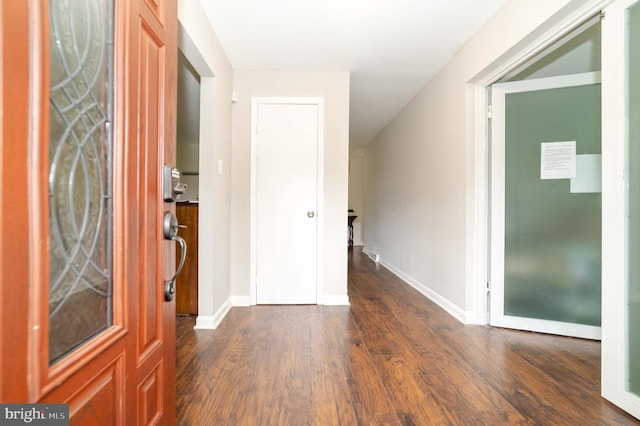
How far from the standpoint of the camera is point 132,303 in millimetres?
866

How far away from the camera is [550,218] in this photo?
243cm

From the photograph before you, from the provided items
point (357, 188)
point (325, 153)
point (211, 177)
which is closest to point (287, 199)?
point (325, 153)

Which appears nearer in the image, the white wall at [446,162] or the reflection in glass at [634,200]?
the reflection in glass at [634,200]

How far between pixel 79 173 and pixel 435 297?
3209 millimetres

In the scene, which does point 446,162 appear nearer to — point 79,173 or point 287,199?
point 287,199

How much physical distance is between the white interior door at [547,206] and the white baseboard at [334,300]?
4.22ft

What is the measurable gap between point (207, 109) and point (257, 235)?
49.1 inches

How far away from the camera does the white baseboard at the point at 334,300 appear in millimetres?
3141

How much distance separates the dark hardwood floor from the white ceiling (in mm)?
2313

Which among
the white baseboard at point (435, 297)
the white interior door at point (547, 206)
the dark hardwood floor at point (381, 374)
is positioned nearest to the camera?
the dark hardwood floor at point (381, 374)

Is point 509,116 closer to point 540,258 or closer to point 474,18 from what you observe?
point 474,18

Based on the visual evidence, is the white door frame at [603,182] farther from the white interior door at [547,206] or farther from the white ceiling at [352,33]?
the white ceiling at [352,33]

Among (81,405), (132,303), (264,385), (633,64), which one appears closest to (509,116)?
(633,64)

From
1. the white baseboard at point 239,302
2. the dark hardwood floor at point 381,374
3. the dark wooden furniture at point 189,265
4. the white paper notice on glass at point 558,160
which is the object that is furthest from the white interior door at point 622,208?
the dark wooden furniture at point 189,265
